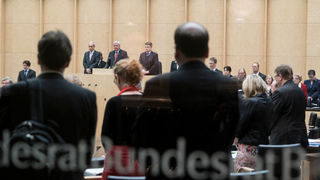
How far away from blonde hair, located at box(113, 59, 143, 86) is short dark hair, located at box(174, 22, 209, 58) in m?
0.78

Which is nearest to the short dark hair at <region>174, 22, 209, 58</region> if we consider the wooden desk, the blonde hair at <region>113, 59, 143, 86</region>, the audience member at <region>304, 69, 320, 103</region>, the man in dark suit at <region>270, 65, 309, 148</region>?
the blonde hair at <region>113, 59, 143, 86</region>

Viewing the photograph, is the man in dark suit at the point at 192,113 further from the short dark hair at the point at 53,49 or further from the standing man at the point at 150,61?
the standing man at the point at 150,61

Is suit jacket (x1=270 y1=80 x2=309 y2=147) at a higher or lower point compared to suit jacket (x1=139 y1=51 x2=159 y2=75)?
lower

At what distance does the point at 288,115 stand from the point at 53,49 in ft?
9.53

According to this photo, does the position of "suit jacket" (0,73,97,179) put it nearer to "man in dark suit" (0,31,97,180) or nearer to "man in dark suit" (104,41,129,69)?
"man in dark suit" (0,31,97,180)

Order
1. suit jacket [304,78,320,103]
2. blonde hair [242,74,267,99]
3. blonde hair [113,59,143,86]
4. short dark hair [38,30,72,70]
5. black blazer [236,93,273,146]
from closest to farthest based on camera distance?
1. short dark hair [38,30,72,70]
2. blonde hair [113,59,143,86]
3. black blazer [236,93,273,146]
4. blonde hair [242,74,267,99]
5. suit jacket [304,78,320,103]

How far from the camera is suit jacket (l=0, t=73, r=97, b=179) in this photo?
1.84 meters

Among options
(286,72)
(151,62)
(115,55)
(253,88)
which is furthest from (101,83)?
(253,88)

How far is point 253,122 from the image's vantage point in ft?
12.4

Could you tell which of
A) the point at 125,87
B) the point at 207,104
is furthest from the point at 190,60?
the point at 125,87

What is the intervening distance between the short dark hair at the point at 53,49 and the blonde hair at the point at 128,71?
A: 73 cm

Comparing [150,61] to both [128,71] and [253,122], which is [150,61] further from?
[128,71]

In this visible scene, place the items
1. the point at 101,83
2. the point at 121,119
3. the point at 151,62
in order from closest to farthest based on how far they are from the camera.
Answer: the point at 121,119 → the point at 101,83 → the point at 151,62

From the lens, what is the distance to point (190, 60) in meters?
1.93
